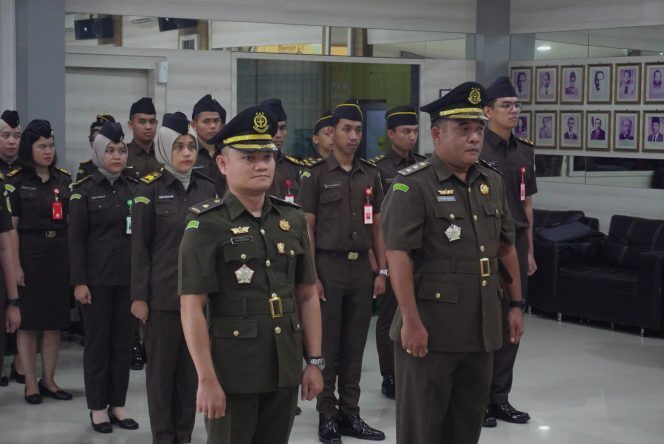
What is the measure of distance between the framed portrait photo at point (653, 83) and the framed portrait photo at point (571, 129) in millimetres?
748

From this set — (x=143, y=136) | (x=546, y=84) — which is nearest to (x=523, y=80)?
(x=546, y=84)

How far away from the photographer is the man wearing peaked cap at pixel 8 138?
7160 mm

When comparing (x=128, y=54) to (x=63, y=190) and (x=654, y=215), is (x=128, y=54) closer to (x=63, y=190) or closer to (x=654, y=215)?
(x=63, y=190)

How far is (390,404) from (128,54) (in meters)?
4.03

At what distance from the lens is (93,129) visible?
27.5ft

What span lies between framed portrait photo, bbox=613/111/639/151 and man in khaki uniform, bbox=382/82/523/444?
6018mm

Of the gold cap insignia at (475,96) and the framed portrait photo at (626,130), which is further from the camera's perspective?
the framed portrait photo at (626,130)

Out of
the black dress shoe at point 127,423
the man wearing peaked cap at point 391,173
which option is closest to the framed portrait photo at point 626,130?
the man wearing peaked cap at point 391,173

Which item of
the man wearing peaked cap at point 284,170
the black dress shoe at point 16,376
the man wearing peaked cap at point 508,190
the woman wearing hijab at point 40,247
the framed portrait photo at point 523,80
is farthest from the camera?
the framed portrait photo at point 523,80

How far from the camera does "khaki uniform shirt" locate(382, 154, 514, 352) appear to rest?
425cm

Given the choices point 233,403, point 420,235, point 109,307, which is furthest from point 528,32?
point 233,403

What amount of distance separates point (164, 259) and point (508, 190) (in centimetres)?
219

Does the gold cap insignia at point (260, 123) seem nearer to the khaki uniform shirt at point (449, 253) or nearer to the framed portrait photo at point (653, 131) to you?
the khaki uniform shirt at point (449, 253)

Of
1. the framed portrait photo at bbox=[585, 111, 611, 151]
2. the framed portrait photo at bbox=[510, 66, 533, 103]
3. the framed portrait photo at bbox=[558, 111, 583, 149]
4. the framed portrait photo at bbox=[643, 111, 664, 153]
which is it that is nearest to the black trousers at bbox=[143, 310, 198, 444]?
the framed portrait photo at bbox=[643, 111, 664, 153]
